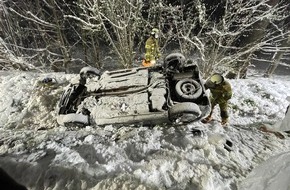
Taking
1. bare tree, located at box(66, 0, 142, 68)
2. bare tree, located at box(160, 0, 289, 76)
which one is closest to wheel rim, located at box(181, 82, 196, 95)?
bare tree, located at box(160, 0, 289, 76)

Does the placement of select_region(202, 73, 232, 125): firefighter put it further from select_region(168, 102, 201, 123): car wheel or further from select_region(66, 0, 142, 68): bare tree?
select_region(66, 0, 142, 68): bare tree

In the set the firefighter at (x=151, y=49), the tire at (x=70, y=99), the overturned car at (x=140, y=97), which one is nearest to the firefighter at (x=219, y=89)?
the overturned car at (x=140, y=97)

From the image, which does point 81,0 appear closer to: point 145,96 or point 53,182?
point 145,96

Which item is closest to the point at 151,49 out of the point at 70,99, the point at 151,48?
the point at 151,48

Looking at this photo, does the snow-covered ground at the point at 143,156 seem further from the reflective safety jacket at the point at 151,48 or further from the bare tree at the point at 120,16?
the bare tree at the point at 120,16

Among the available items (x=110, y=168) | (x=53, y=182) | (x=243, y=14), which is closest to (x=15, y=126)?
(x=53, y=182)

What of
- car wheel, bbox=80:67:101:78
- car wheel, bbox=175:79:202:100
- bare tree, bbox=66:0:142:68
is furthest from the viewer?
bare tree, bbox=66:0:142:68

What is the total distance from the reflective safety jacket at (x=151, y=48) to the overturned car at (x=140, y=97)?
1.32 meters

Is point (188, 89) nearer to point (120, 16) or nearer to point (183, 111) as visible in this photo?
point (183, 111)

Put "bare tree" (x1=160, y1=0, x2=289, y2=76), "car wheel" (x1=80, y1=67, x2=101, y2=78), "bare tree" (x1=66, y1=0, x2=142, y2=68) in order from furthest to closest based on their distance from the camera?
"bare tree" (x1=160, y1=0, x2=289, y2=76) < "bare tree" (x1=66, y1=0, x2=142, y2=68) < "car wheel" (x1=80, y1=67, x2=101, y2=78)

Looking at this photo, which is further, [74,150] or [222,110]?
[222,110]

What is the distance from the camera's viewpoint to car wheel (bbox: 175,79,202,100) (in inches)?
197

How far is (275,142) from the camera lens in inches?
189

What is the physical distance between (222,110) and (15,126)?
5.31m
